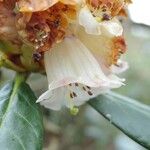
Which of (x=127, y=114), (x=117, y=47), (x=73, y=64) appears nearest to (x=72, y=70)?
(x=73, y=64)

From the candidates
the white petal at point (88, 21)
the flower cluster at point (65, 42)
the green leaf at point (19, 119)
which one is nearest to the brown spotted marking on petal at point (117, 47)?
the flower cluster at point (65, 42)

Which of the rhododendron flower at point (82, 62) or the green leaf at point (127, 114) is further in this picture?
the green leaf at point (127, 114)

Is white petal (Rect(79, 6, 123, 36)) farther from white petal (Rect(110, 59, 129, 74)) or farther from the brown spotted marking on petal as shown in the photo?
white petal (Rect(110, 59, 129, 74))

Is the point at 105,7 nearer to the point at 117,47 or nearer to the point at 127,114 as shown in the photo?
the point at 117,47

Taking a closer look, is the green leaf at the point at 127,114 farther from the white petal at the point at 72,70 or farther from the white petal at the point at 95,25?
the white petal at the point at 95,25

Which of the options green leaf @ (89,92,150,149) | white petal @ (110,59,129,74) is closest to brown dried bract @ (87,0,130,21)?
white petal @ (110,59,129,74)
